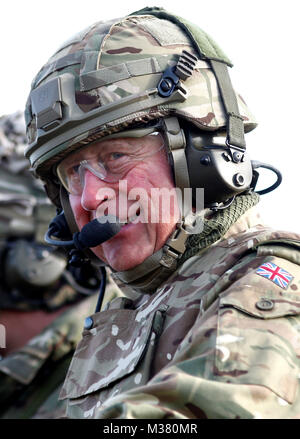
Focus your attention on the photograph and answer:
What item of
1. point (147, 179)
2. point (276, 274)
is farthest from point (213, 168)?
point (276, 274)

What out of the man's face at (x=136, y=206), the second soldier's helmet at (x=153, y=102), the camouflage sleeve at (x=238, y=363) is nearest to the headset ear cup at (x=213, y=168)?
the second soldier's helmet at (x=153, y=102)

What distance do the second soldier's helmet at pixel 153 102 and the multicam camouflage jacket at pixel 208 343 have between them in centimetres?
28

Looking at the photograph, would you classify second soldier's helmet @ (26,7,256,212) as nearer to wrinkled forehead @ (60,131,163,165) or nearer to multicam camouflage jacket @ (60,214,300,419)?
wrinkled forehead @ (60,131,163,165)

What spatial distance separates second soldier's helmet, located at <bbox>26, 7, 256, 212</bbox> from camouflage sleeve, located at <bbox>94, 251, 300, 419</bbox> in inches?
26.9

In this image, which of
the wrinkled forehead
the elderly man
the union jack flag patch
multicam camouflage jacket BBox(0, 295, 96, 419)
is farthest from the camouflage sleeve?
multicam camouflage jacket BBox(0, 295, 96, 419)

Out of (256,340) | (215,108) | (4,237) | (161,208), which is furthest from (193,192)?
(4,237)

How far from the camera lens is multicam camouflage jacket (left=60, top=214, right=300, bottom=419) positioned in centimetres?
213

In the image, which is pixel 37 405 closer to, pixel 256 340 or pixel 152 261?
pixel 152 261

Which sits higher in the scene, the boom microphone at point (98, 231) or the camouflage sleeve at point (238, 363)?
the camouflage sleeve at point (238, 363)

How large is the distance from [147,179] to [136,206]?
0.12m

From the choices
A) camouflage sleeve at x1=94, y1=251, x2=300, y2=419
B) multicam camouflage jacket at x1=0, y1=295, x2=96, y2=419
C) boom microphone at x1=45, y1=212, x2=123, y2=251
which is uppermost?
camouflage sleeve at x1=94, y1=251, x2=300, y2=419

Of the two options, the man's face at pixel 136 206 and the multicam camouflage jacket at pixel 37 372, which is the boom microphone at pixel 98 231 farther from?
the multicam camouflage jacket at pixel 37 372

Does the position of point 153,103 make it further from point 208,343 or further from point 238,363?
point 238,363

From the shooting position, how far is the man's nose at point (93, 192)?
10.3ft
